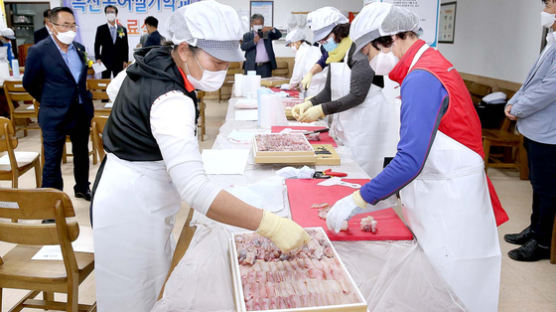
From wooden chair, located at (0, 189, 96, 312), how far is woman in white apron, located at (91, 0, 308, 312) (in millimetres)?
191

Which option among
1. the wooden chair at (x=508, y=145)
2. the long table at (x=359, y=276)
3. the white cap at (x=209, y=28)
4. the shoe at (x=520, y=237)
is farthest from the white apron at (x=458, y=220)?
the wooden chair at (x=508, y=145)

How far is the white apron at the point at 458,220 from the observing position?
1403mm

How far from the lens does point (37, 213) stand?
1.53 m

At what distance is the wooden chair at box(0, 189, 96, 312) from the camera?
59.7 inches

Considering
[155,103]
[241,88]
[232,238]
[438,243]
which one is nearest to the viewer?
[155,103]

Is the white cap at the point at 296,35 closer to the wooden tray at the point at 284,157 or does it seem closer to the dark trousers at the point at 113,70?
the wooden tray at the point at 284,157

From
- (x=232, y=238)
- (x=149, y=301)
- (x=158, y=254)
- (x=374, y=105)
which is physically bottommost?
(x=149, y=301)

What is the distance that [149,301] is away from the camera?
1.47 m

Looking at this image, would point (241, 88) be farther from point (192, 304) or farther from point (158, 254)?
point (192, 304)

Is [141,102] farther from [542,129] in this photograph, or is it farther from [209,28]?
[542,129]

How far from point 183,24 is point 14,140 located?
7.45 ft

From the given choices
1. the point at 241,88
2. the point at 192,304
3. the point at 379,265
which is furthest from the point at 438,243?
the point at 241,88

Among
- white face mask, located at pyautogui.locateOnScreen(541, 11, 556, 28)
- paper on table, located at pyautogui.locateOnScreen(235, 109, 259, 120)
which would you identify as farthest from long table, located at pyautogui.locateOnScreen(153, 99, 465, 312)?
white face mask, located at pyautogui.locateOnScreen(541, 11, 556, 28)

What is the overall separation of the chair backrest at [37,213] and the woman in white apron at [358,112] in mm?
1572
